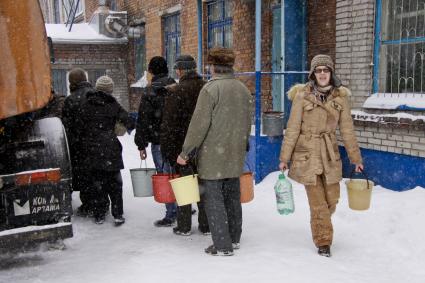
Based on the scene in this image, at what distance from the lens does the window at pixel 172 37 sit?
40.1ft

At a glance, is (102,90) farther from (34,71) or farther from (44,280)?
(44,280)

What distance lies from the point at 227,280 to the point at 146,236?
1.45m

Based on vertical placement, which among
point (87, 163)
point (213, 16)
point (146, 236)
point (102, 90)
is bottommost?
point (146, 236)

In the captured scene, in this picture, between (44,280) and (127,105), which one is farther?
(127,105)

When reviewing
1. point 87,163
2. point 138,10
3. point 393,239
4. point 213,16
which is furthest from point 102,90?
point 138,10

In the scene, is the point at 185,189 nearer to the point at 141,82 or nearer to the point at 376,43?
the point at 376,43

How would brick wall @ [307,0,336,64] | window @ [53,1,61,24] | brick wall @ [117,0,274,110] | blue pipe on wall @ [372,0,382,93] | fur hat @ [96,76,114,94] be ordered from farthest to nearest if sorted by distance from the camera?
window @ [53,1,61,24] < brick wall @ [117,0,274,110] < brick wall @ [307,0,336,64] < blue pipe on wall @ [372,0,382,93] < fur hat @ [96,76,114,94]

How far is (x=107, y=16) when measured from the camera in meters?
15.1

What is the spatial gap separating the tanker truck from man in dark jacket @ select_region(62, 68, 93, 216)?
2.43ft

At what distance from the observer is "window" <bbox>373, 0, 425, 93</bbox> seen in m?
5.44

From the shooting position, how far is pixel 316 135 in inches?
→ 160

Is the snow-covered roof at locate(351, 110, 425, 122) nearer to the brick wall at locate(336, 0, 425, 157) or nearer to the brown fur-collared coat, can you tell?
the brick wall at locate(336, 0, 425, 157)

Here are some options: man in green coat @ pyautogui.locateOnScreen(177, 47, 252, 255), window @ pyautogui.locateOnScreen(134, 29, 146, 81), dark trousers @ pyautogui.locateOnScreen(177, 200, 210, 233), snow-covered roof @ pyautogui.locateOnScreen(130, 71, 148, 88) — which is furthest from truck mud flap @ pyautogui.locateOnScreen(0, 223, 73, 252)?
window @ pyautogui.locateOnScreen(134, 29, 146, 81)

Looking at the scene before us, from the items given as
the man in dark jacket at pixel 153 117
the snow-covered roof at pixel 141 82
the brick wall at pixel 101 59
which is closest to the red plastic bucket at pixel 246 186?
the man in dark jacket at pixel 153 117
